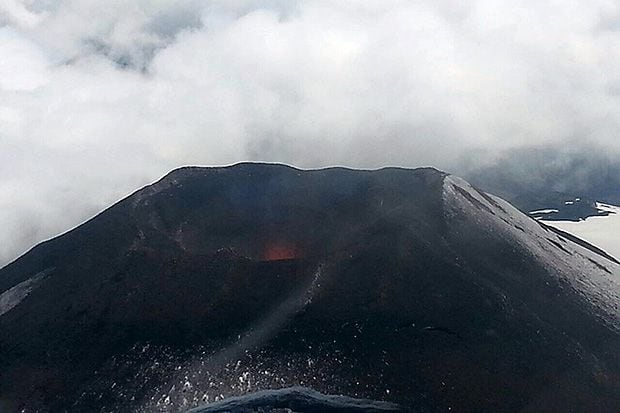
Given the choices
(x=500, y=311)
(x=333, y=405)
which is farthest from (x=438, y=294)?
(x=333, y=405)

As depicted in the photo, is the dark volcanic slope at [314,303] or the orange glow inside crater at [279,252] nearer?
the dark volcanic slope at [314,303]

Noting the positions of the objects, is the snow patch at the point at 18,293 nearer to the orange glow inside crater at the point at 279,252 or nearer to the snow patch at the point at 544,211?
the orange glow inside crater at the point at 279,252

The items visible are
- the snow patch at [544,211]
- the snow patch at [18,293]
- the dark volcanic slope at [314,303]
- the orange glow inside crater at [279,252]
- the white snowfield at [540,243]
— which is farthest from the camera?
the snow patch at [544,211]

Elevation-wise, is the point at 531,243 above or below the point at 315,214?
below

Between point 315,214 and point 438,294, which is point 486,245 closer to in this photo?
point 438,294

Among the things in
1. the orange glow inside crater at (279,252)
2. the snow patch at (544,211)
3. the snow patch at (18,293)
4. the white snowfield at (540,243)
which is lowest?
the snow patch at (544,211)

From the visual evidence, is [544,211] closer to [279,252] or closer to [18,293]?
[279,252]

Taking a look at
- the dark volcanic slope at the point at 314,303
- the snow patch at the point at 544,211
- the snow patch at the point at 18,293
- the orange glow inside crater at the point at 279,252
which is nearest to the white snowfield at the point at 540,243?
the dark volcanic slope at the point at 314,303
